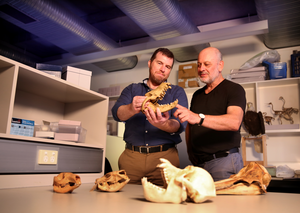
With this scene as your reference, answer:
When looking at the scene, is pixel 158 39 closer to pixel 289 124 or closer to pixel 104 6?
pixel 104 6

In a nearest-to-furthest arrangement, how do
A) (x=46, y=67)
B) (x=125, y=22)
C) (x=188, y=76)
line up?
(x=46, y=67), (x=188, y=76), (x=125, y=22)

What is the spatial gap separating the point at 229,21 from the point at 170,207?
4.26 metres

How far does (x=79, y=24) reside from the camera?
3.73m

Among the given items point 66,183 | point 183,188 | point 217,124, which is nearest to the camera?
point 183,188

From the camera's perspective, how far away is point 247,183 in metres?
0.91

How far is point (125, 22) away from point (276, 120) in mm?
2926

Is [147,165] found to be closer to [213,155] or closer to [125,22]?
[213,155]

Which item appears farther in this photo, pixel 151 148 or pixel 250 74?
pixel 250 74

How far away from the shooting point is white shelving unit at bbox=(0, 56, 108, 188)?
55.3 inches

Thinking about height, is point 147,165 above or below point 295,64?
below

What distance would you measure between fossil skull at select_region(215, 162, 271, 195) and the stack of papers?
306cm

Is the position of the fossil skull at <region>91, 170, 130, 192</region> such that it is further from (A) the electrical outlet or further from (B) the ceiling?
(B) the ceiling

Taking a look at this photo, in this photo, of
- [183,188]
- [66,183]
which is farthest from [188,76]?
[183,188]

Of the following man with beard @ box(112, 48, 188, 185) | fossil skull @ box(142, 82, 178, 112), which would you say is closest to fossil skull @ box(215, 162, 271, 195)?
fossil skull @ box(142, 82, 178, 112)
